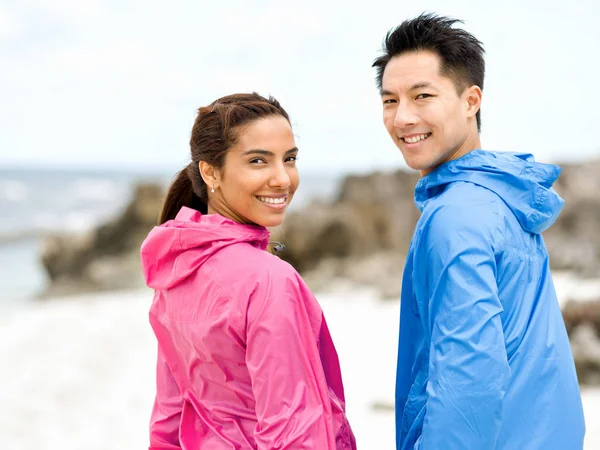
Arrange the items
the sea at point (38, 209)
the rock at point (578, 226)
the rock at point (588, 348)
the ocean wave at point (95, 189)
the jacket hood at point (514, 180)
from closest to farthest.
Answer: the jacket hood at point (514, 180), the rock at point (588, 348), the rock at point (578, 226), the sea at point (38, 209), the ocean wave at point (95, 189)

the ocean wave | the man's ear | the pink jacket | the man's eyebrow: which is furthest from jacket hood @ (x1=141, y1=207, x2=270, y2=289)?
the ocean wave

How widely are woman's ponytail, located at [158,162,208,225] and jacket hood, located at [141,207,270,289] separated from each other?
0.71 feet

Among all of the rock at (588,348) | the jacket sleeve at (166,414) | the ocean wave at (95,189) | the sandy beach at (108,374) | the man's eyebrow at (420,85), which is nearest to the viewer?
the man's eyebrow at (420,85)

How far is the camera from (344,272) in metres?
12.3

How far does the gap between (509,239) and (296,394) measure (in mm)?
722

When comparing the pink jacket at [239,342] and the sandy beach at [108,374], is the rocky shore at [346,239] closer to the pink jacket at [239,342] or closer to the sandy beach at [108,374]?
the sandy beach at [108,374]

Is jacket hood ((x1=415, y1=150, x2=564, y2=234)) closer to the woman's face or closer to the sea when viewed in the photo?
the woman's face

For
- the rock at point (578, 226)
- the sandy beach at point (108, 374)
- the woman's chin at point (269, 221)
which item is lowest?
the sandy beach at point (108, 374)

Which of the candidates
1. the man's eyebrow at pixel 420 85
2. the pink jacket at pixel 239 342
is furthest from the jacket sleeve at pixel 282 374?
the man's eyebrow at pixel 420 85

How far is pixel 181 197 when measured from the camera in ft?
8.76

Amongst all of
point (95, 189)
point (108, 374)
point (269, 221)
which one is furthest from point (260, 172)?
point (95, 189)

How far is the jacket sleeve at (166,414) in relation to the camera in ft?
8.23

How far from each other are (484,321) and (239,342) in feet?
2.17

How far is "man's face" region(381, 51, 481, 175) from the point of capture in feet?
7.71
